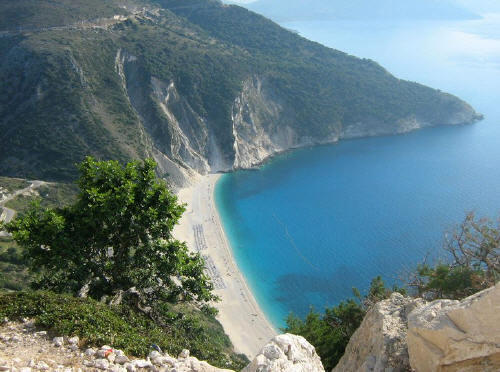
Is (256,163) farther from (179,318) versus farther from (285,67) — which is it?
(179,318)

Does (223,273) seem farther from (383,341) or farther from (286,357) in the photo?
(286,357)

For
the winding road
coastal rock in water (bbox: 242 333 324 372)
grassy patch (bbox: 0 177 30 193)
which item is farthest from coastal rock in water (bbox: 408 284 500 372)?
grassy patch (bbox: 0 177 30 193)

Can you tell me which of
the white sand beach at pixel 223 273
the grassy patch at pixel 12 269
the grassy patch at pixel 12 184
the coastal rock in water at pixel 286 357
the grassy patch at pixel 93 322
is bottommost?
the white sand beach at pixel 223 273

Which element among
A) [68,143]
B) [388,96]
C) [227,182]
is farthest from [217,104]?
[388,96]

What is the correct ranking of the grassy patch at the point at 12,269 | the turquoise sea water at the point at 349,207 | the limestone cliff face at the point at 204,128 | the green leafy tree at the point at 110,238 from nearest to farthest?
1. the green leafy tree at the point at 110,238
2. the grassy patch at the point at 12,269
3. the turquoise sea water at the point at 349,207
4. the limestone cliff face at the point at 204,128

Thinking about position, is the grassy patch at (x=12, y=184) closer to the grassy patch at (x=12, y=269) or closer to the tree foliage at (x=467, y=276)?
the grassy patch at (x=12, y=269)

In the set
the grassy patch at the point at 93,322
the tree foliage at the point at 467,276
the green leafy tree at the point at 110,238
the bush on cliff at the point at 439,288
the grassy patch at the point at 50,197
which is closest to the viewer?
the grassy patch at the point at 93,322

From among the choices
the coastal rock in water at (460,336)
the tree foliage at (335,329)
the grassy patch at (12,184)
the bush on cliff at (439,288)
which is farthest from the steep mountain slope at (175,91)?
the coastal rock in water at (460,336)
